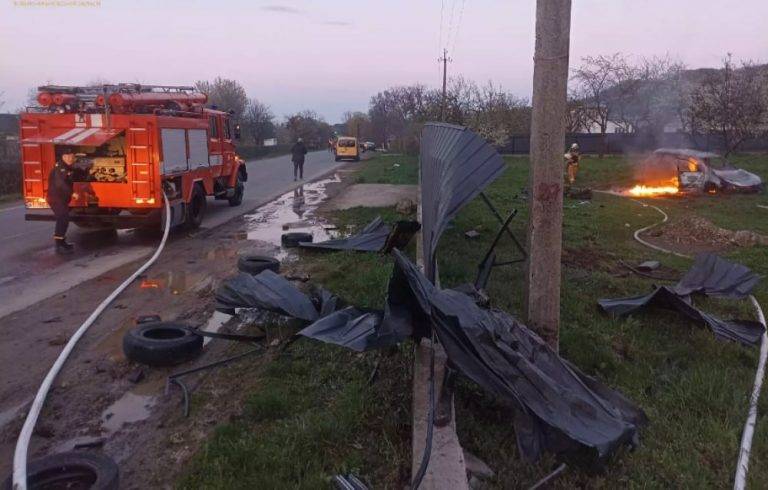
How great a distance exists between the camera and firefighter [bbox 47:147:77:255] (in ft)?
37.3

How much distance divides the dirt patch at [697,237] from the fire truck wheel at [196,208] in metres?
9.66

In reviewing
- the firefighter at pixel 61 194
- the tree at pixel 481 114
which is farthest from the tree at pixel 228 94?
the firefighter at pixel 61 194

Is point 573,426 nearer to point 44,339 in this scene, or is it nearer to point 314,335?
point 314,335

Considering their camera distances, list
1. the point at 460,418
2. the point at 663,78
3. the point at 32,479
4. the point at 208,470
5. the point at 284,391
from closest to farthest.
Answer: the point at 32,479 → the point at 208,470 → the point at 460,418 → the point at 284,391 → the point at 663,78

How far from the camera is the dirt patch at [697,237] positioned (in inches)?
470

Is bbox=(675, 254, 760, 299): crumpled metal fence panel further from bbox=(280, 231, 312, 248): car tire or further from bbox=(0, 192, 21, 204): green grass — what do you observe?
bbox=(0, 192, 21, 204): green grass

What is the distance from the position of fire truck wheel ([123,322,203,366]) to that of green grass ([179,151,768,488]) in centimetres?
95

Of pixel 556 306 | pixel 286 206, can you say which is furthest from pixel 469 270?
pixel 286 206

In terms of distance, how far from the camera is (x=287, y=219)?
16.2 m

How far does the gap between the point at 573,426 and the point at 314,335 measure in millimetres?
1813

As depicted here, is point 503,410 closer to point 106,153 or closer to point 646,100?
point 106,153

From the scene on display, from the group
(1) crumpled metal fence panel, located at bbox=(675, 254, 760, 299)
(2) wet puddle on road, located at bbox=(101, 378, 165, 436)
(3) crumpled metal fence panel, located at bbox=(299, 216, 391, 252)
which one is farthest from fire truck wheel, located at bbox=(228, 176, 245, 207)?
(2) wet puddle on road, located at bbox=(101, 378, 165, 436)

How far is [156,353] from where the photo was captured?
18.7ft

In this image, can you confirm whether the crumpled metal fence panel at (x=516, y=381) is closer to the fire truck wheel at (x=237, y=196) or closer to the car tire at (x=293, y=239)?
the car tire at (x=293, y=239)
